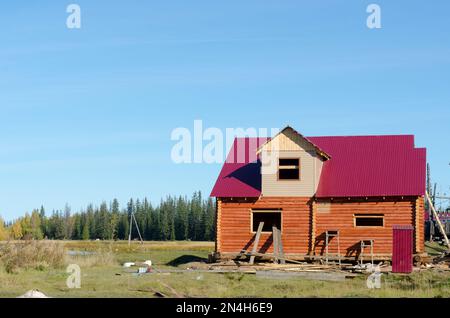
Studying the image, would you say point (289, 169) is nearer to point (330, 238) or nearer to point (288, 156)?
point (288, 156)

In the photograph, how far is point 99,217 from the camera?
6112 inches

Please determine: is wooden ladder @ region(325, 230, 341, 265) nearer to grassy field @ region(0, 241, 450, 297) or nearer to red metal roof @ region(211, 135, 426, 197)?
red metal roof @ region(211, 135, 426, 197)

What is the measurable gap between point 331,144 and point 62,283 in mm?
18648

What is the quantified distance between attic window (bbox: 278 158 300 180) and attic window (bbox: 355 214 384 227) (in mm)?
3757

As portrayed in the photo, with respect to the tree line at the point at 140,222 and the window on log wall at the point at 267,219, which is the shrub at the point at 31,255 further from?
the tree line at the point at 140,222

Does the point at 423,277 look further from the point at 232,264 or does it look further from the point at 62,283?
the point at 62,283

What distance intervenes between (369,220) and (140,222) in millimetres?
108624

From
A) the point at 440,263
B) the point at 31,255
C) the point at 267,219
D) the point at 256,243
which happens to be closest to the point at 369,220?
the point at 440,263

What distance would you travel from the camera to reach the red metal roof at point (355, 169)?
3419cm

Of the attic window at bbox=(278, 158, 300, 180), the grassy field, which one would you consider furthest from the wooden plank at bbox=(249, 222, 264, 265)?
the grassy field

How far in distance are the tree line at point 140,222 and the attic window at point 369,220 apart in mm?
81665

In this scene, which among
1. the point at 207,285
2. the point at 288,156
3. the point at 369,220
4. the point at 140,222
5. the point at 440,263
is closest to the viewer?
the point at 207,285

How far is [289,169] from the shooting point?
120 feet
